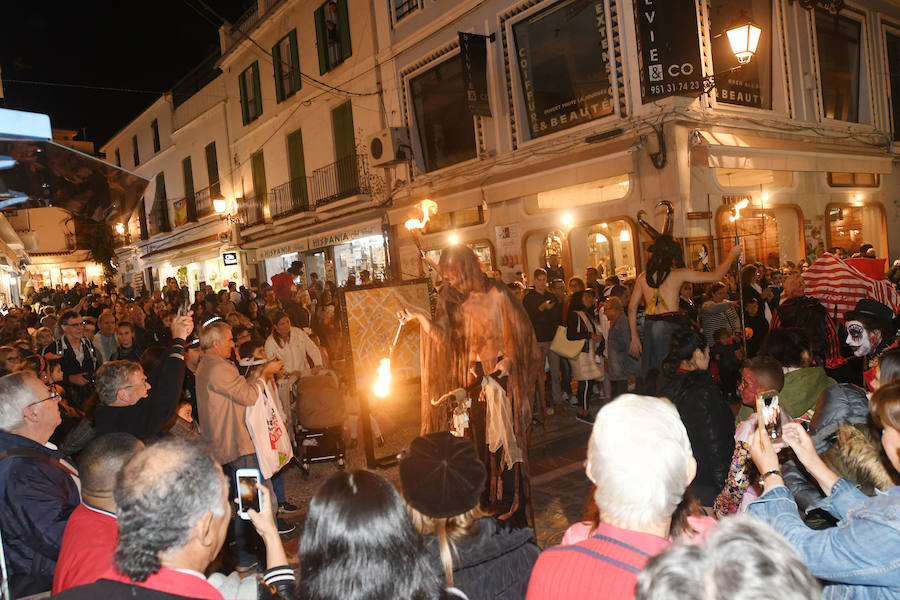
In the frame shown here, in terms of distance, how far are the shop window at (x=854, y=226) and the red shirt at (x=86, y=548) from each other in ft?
49.0

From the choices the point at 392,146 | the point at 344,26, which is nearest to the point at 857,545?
the point at 392,146

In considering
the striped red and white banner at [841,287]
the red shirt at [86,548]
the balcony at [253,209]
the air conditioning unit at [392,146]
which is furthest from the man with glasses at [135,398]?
the balcony at [253,209]

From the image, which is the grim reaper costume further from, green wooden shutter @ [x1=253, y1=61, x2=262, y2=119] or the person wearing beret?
green wooden shutter @ [x1=253, y1=61, x2=262, y2=119]

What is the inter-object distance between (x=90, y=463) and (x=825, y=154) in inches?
572

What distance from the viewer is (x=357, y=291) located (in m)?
6.30

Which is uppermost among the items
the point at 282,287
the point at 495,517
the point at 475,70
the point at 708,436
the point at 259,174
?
the point at 259,174

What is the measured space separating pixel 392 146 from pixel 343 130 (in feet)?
11.8

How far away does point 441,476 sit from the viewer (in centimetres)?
225

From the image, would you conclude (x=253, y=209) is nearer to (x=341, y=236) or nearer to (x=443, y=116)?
(x=341, y=236)

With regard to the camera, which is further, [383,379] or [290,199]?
[290,199]

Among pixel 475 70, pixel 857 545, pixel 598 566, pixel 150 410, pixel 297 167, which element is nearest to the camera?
pixel 598 566

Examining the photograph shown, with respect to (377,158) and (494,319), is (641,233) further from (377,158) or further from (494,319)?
(377,158)

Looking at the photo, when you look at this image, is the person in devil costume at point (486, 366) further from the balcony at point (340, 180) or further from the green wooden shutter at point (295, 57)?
the green wooden shutter at point (295, 57)

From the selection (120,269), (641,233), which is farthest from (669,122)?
(120,269)
